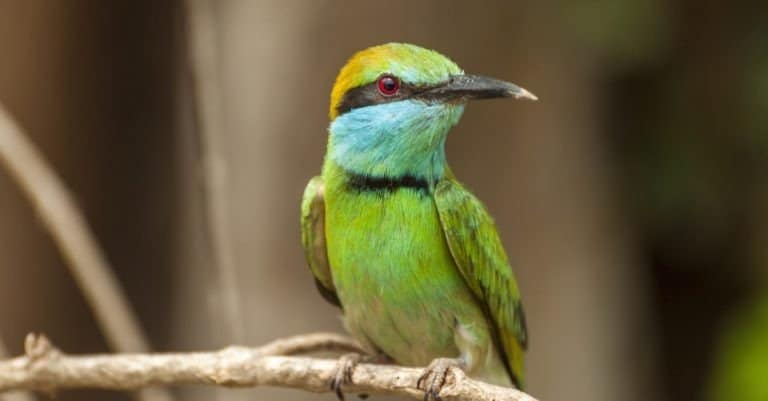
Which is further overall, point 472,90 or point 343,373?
point 343,373

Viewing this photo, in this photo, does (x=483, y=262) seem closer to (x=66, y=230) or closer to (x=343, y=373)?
(x=343, y=373)

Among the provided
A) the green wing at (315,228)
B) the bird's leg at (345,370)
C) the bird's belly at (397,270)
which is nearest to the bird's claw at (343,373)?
the bird's leg at (345,370)

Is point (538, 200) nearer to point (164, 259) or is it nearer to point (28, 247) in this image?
point (164, 259)

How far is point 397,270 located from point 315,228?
26cm

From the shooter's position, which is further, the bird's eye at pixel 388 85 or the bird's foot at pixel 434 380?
the bird's eye at pixel 388 85

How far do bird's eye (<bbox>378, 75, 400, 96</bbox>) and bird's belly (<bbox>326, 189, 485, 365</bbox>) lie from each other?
0.26 m

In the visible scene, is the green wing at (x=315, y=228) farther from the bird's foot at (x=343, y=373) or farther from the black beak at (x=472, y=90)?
the black beak at (x=472, y=90)

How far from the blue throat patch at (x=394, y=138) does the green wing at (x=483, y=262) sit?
8 centimetres

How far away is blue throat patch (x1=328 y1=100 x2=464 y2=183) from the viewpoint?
2445 mm

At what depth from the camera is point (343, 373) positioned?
2.51m

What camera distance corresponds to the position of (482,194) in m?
3.97

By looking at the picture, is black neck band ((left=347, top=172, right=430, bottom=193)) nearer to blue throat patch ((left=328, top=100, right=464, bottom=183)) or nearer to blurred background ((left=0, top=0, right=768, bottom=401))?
blue throat patch ((left=328, top=100, right=464, bottom=183))

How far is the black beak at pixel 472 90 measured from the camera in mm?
2293

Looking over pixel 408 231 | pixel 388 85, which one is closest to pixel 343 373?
pixel 408 231
